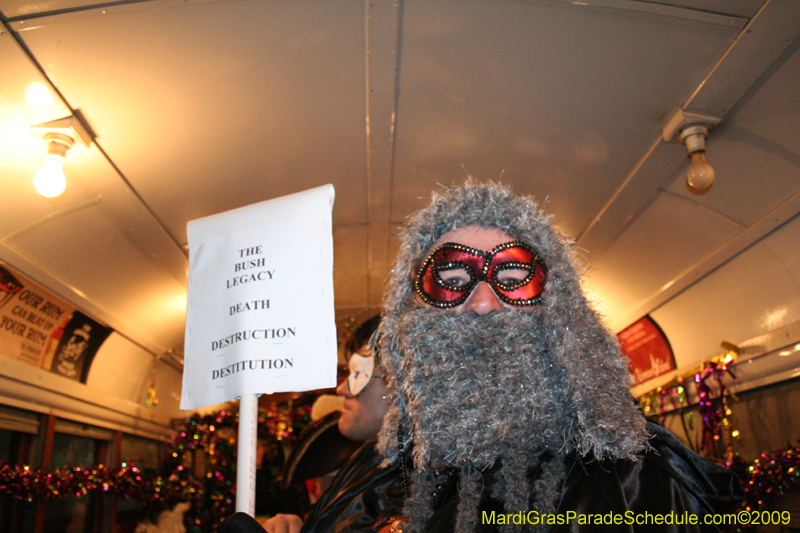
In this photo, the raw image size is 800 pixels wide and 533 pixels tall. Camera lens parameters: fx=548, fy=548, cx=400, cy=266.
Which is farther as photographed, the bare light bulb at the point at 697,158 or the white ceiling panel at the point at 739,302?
the white ceiling panel at the point at 739,302

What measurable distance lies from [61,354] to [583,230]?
4359mm

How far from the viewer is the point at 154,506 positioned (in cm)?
532

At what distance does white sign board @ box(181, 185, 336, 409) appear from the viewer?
124 cm

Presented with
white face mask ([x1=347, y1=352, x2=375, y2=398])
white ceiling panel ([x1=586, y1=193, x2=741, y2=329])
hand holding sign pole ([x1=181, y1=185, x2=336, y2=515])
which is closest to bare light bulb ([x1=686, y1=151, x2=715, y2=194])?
white ceiling panel ([x1=586, y1=193, x2=741, y2=329])

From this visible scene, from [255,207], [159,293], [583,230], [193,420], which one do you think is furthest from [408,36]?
[193,420]

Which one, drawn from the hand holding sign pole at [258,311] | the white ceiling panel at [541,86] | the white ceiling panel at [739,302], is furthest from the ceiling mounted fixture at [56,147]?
the white ceiling panel at [739,302]

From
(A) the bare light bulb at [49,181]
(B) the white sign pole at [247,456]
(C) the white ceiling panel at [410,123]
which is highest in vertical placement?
(C) the white ceiling panel at [410,123]

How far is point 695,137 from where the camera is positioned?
297 centimetres

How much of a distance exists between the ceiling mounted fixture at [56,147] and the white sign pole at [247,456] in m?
2.27

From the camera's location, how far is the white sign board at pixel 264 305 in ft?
4.07

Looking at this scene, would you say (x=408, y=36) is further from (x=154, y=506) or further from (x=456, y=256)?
(x=154, y=506)

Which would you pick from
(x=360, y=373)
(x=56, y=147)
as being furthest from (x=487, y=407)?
(x=56, y=147)

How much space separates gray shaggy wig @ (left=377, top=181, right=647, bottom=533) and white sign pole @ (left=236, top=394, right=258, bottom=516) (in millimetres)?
447

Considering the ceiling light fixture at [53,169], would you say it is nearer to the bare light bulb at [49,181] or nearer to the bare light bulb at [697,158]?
the bare light bulb at [49,181]
